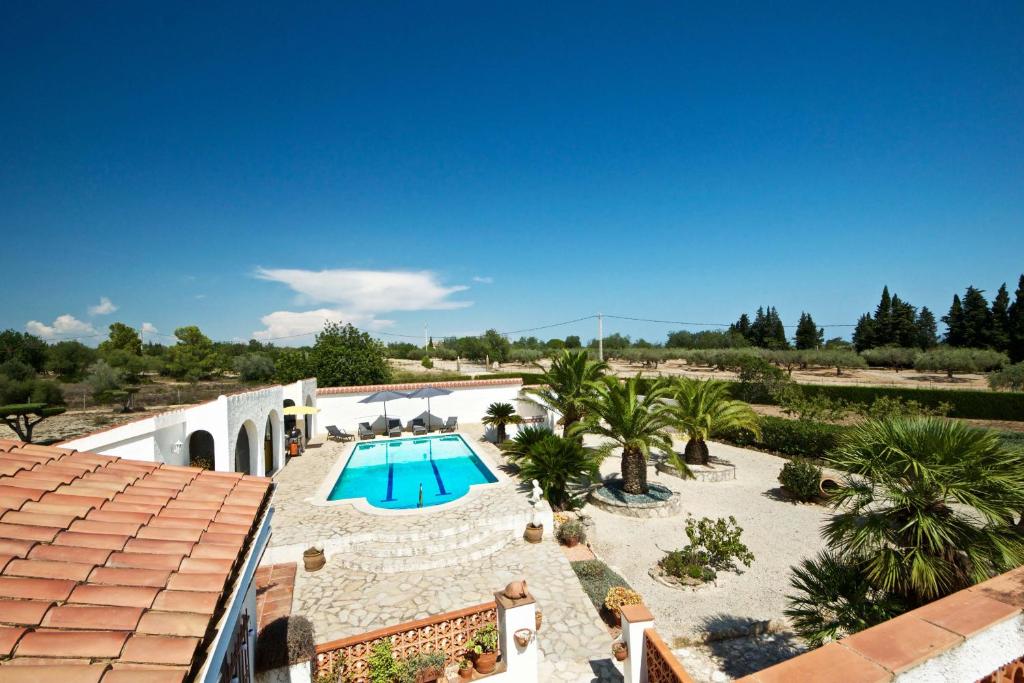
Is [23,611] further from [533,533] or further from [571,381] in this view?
[571,381]

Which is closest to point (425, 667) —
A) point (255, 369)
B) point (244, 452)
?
point (244, 452)

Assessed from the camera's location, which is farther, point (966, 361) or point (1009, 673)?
point (966, 361)

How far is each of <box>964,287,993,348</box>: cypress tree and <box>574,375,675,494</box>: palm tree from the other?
66907mm

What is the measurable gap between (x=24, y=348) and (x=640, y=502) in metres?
34.6

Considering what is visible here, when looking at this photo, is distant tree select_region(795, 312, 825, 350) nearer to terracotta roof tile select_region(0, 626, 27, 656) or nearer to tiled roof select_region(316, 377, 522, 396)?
tiled roof select_region(316, 377, 522, 396)

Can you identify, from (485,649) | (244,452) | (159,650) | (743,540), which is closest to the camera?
(159,650)

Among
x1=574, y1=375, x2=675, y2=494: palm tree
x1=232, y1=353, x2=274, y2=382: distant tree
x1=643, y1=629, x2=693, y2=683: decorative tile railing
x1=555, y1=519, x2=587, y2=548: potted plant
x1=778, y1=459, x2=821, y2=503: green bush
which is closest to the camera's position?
x1=643, y1=629, x2=693, y2=683: decorative tile railing

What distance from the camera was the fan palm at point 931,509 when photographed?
4.09m

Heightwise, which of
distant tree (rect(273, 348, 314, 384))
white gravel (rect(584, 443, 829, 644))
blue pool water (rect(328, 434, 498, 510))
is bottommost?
white gravel (rect(584, 443, 829, 644))

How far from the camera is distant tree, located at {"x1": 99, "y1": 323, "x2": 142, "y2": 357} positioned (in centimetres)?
5284

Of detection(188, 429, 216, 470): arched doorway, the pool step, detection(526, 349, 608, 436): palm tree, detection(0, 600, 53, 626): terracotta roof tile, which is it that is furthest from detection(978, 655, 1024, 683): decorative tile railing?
detection(188, 429, 216, 470): arched doorway

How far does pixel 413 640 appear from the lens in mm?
6207

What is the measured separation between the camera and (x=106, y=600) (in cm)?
232

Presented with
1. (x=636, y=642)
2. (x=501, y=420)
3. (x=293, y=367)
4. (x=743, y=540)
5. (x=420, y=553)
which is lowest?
(x=743, y=540)
